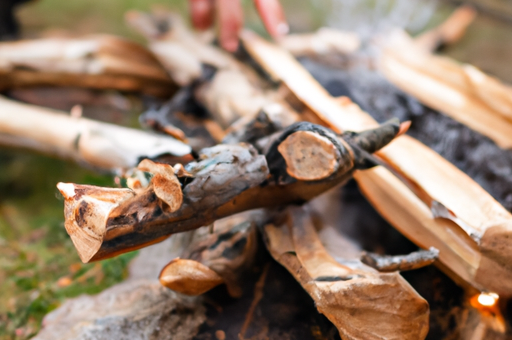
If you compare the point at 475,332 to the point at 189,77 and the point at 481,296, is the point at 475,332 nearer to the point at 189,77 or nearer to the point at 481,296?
the point at 481,296

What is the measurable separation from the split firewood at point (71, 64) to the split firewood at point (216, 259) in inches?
57.4

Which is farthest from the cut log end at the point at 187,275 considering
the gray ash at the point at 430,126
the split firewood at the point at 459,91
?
the split firewood at the point at 459,91

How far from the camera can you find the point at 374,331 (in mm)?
890

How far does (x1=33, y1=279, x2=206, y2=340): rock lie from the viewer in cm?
106

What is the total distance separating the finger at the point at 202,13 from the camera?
Result: 88.7 inches

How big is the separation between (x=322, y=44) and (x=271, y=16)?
35 cm

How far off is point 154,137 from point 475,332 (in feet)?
4.60

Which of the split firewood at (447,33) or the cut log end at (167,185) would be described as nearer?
the cut log end at (167,185)

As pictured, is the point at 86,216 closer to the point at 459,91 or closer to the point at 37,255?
the point at 37,255

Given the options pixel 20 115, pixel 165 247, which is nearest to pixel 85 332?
pixel 165 247

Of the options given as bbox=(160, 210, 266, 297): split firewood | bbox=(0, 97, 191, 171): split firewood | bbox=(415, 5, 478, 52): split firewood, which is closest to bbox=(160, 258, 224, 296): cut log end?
bbox=(160, 210, 266, 297): split firewood

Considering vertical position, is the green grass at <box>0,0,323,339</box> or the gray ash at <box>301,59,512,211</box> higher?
the gray ash at <box>301,59,512,211</box>

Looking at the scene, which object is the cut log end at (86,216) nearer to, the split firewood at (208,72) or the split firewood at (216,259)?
the split firewood at (216,259)

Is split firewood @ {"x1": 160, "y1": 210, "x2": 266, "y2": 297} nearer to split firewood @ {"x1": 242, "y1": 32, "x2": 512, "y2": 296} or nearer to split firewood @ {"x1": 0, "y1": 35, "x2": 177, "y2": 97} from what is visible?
split firewood @ {"x1": 242, "y1": 32, "x2": 512, "y2": 296}
